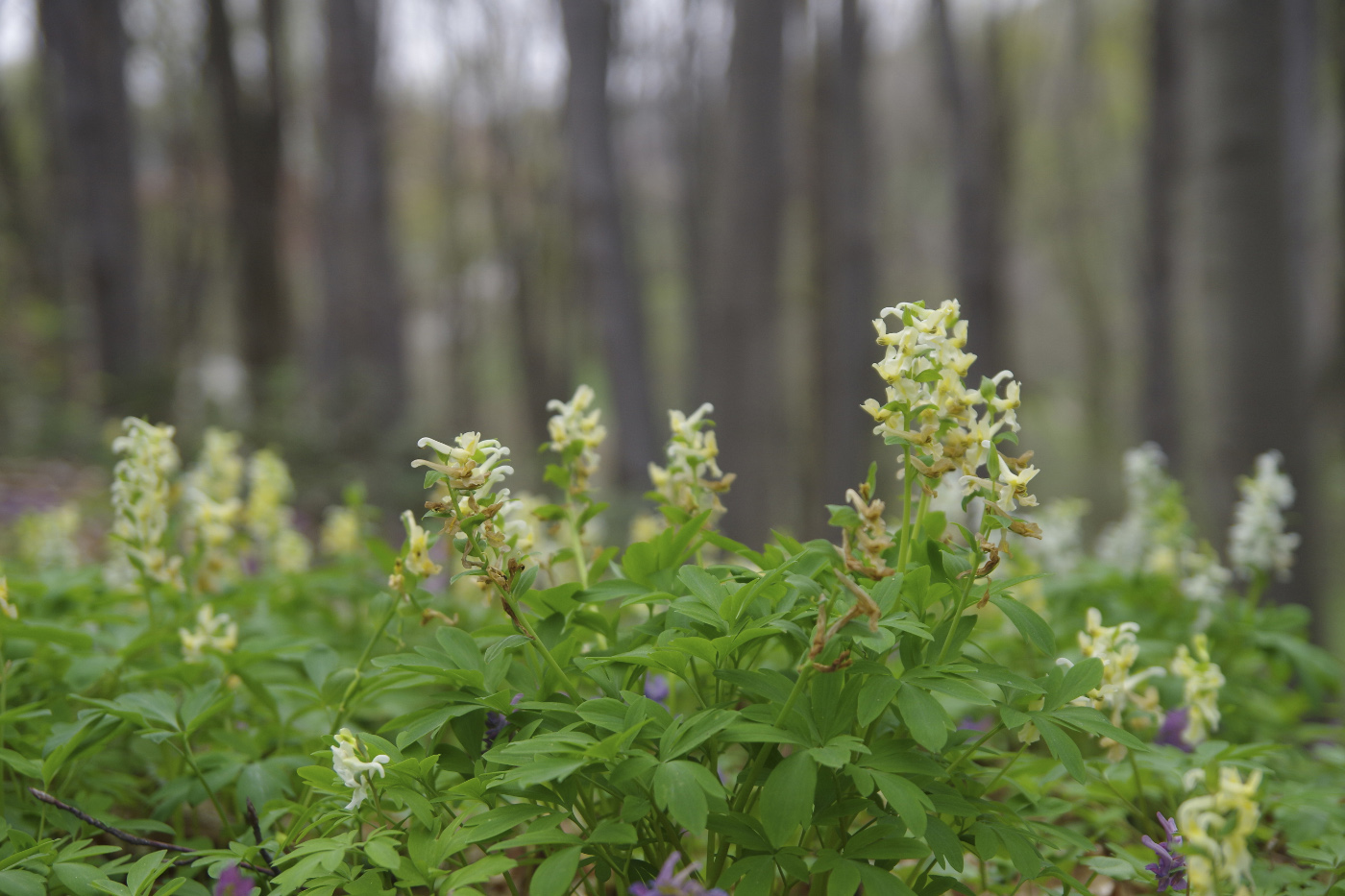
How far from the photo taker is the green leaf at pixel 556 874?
1.09 meters

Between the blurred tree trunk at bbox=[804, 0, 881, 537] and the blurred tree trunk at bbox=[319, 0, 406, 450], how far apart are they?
4859 mm

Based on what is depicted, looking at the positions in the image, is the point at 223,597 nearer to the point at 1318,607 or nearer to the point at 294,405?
the point at 1318,607

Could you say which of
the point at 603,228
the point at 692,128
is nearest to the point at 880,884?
the point at 603,228

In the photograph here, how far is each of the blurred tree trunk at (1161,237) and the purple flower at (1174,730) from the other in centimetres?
668

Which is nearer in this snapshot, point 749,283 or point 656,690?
point 656,690

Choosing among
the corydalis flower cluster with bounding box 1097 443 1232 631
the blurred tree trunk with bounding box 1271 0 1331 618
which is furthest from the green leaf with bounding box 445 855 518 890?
the blurred tree trunk with bounding box 1271 0 1331 618

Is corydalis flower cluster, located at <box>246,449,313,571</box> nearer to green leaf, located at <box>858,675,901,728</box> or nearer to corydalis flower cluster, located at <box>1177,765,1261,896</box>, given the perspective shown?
green leaf, located at <box>858,675,901,728</box>

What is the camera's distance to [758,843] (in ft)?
4.00

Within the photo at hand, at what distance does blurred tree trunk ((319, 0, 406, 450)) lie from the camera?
31.7 ft

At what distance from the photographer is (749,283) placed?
6.59m

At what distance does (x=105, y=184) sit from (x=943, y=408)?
11493 mm

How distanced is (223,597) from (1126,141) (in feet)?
63.5

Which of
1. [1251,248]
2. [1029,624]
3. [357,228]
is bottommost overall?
[1029,624]

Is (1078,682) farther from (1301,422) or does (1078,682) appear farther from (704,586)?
(1301,422)
